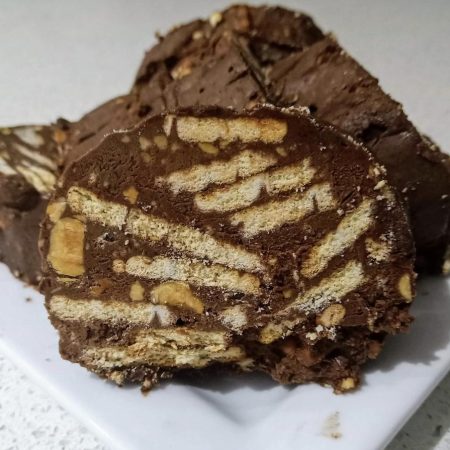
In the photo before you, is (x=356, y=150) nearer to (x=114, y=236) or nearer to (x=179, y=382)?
(x=114, y=236)

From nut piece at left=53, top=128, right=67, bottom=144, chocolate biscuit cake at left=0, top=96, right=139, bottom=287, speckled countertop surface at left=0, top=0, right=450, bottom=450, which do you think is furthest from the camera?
speckled countertop surface at left=0, top=0, right=450, bottom=450

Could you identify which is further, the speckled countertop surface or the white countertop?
the speckled countertop surface

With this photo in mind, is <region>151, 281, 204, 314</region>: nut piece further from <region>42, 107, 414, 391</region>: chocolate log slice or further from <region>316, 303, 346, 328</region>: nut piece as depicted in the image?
<region>316, 303, 346, 328</region>: nut piece

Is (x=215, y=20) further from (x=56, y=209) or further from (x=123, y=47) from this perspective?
(x=123, y=47)

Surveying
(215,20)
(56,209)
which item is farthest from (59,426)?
(215,20)

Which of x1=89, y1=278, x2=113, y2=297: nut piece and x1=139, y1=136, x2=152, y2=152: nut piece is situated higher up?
x1=139, y1=136, x2=152, y2=152: nut piece

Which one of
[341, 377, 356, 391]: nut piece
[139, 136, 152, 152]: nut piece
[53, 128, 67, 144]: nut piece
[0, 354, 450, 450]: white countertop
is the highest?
[139, 136, 152, 152]: nut piece

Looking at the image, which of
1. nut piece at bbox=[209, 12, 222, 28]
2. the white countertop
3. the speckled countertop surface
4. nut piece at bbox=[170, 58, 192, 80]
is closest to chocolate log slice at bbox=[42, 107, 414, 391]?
the white countertop

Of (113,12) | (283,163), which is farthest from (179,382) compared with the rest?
(113,12)
